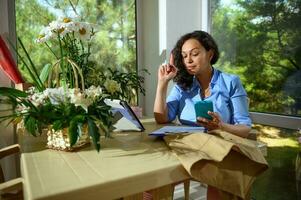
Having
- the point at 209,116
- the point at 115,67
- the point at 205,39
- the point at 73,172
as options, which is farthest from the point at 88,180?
the point at 115,67

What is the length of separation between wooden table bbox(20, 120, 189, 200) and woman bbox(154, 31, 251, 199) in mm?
531

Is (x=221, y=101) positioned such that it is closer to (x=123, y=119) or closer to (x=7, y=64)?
(x=123, y=119)

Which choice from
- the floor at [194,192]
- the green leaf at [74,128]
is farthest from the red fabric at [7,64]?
the floor at [194,192]

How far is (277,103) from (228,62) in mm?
520

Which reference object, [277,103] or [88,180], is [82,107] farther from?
[277,103]

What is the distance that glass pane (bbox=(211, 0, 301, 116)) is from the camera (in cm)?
175

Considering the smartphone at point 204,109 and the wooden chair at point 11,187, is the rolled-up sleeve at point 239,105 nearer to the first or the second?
the smartphone at point 204,109

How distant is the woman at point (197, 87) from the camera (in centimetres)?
156

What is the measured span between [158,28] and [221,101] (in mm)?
981

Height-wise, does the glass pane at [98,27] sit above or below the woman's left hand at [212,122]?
above

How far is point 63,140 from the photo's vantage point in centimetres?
105

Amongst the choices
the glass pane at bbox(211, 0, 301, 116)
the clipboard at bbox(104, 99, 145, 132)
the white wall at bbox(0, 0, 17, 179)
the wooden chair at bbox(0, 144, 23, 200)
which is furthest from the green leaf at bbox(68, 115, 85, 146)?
the glass pane at bbox(211, 0, 301, 116)

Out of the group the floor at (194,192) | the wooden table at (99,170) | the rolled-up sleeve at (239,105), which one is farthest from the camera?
the floor at (194,192)

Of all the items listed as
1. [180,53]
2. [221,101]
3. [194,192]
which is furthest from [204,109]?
[194,192]
